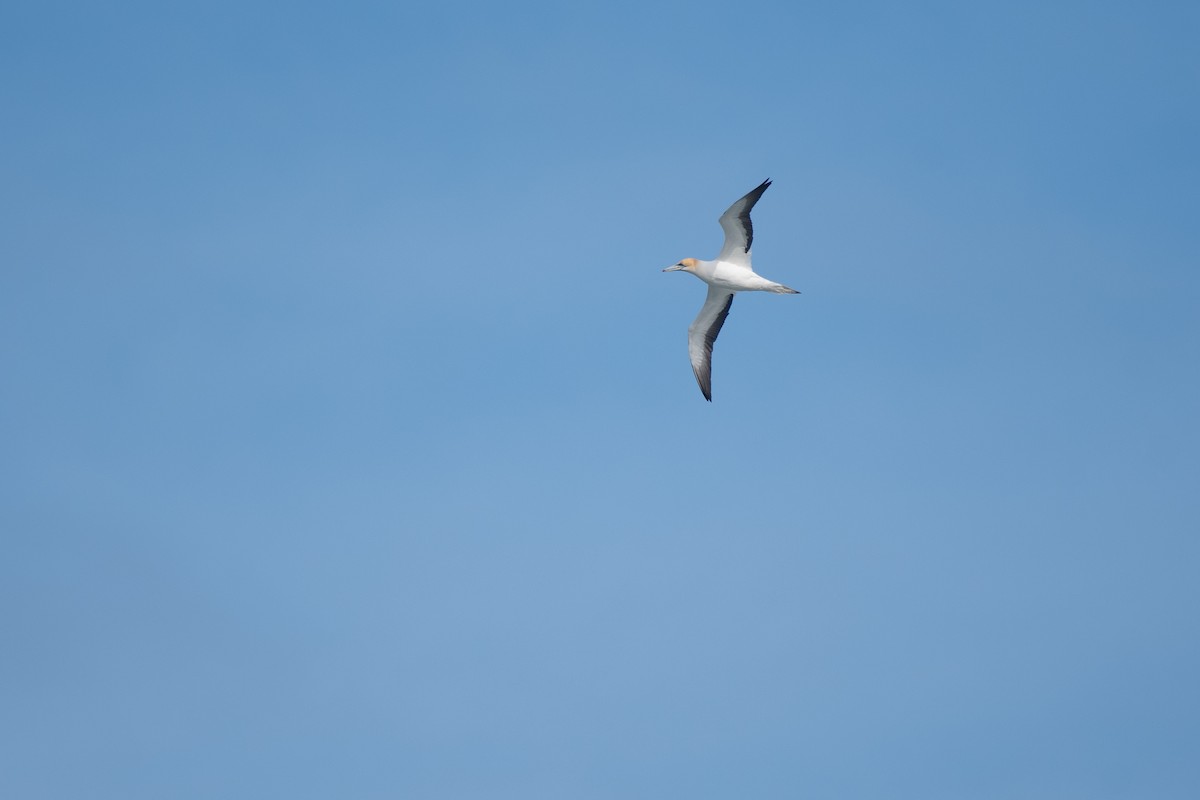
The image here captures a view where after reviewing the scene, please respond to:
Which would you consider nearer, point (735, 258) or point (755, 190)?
point (755, 190)

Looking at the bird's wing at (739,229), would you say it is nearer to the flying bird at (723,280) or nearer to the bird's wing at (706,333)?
the flying bird at (723,280)

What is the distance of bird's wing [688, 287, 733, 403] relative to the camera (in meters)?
48.9

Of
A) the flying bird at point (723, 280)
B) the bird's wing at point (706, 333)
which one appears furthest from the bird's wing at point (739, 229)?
the bird's wing at point (706, 333)

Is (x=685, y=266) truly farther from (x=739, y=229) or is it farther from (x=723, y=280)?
(x=739, y=229)

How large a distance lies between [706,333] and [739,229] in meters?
5.24

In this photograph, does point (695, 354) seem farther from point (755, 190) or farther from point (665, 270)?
point (755, 190)

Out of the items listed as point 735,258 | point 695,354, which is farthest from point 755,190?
point 695,354

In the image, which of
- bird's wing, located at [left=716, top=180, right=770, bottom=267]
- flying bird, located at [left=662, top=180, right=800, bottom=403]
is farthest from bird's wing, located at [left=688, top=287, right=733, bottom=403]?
bird's wing, located at [left=716, top=180, right=770, bottom=267]

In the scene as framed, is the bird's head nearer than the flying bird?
No

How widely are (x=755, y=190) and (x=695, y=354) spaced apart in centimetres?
785

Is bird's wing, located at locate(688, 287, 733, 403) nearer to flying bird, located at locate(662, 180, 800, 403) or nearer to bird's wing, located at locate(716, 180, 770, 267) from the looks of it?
flying bird, located at locate(662, 180, 800, 403)

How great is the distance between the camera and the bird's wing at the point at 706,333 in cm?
4888

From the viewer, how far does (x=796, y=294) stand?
150 ft

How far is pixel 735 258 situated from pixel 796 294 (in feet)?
7.90
